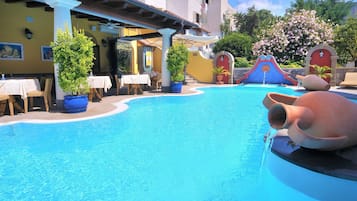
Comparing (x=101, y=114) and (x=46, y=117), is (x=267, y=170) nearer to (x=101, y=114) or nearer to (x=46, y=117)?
(x=101, y=114)

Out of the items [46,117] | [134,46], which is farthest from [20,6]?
[134,46]

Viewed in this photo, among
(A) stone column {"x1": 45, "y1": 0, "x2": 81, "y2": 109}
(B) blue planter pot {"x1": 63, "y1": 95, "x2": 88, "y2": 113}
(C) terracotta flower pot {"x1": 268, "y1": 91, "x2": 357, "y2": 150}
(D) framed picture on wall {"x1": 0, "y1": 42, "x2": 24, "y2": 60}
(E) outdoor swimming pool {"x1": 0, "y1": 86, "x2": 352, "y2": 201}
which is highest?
(A) stone column {"x1": 45, "y1": 0, "x2": 81, "y2": 109}

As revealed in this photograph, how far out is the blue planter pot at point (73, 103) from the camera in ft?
28.9

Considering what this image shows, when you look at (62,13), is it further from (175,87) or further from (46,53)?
(175,87)

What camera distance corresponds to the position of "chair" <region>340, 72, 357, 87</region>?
1808 cm

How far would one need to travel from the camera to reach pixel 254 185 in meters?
4.16

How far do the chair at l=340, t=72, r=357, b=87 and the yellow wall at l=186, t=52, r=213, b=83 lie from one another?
1005 cm

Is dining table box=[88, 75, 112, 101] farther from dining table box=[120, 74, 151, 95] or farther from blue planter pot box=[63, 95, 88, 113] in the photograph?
blue planter pot box=[63, 95, 88, 113]

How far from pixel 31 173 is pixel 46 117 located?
166 inches

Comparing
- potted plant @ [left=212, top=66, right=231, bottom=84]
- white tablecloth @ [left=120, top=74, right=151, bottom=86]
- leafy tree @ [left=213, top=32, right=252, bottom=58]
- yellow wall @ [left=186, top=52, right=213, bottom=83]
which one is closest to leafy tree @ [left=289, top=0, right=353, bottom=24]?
leafy tree @ [left=213, top=32, right=252, bottom=58]

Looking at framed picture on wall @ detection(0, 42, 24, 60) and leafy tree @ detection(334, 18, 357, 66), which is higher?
leafy tree @ detection(334, 18, 357, 66)

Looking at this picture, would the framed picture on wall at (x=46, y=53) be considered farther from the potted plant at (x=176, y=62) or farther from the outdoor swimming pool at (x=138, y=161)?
the outdoor swimming pool at (x=138, y=161)

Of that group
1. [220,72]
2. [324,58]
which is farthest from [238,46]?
[324,58]

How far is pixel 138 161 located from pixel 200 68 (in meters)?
19.8
